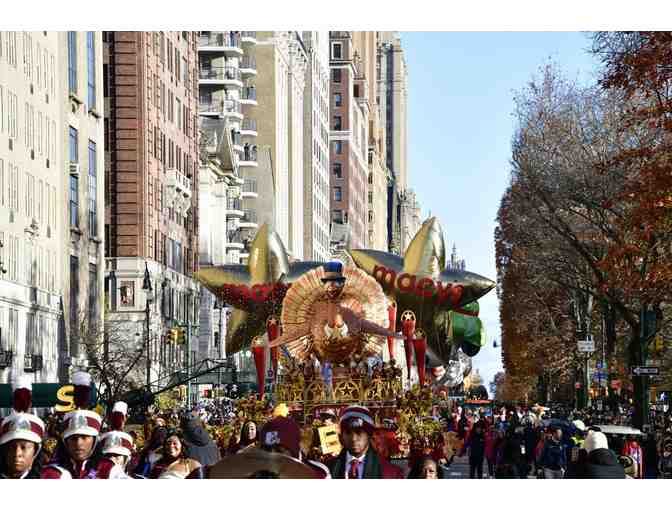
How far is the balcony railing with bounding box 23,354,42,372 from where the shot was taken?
185ft

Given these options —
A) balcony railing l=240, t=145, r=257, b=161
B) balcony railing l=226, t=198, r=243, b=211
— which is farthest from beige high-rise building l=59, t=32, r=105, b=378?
balcony railing l=240, t=145, r=257, b=161

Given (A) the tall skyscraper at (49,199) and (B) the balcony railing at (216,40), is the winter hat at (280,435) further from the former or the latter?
(B) the balcony railing at (216,40)

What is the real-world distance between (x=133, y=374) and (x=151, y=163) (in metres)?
17.3

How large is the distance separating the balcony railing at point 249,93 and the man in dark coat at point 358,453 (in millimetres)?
123326

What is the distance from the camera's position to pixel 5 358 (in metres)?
52.6

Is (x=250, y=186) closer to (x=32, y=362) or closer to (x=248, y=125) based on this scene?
(x=248, y=125)

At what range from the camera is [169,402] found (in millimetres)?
61844

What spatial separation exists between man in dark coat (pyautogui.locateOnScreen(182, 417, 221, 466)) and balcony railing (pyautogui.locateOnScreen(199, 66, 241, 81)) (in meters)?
102

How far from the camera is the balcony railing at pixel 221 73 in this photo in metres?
121

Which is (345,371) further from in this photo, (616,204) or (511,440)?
(616,204)

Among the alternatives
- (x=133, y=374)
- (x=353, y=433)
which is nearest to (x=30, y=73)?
(x=133, y=374)

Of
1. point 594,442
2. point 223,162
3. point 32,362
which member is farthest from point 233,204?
point 594,442

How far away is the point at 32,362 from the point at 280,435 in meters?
43.6

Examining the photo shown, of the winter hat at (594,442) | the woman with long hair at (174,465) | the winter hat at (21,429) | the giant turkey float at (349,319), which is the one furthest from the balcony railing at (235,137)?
the winter hat at (21,429)
